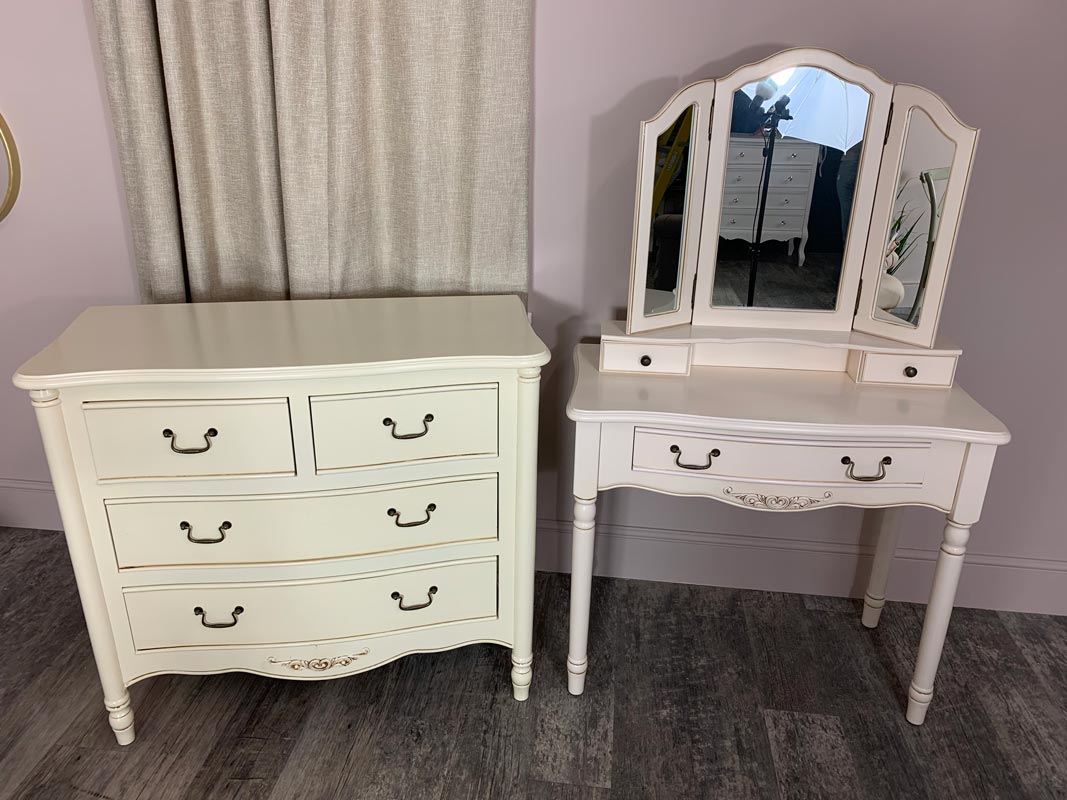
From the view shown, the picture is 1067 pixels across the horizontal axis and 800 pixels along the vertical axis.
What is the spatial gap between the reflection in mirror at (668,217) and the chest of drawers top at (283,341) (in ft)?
1.06

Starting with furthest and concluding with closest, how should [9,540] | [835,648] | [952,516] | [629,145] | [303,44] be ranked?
[9,540], [835,648], [629,145], [303,44], [952,516]

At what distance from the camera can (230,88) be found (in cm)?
189

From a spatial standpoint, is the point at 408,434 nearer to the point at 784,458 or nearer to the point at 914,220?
the point at 784,458

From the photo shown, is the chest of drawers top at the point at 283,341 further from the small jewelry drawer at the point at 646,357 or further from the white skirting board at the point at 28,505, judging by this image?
the white skirting board at the point at 28,505

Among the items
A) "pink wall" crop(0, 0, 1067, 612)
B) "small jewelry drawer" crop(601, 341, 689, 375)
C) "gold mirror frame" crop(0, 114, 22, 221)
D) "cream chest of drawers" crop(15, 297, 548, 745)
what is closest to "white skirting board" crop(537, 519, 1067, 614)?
"pink wall" crop(0, 0, 1067, 612)

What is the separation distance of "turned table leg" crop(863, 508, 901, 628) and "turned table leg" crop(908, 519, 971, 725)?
0.30m

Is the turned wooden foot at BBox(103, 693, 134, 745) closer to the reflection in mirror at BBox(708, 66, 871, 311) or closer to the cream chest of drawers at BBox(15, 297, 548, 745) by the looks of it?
the cream chest of drawers at BBox(15, 297, 548, 745)

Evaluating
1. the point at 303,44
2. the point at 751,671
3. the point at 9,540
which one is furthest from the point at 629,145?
the point at 9,540

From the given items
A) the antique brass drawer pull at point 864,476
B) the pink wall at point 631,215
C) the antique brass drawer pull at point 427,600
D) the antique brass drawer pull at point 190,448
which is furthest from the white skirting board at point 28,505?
the antique brass drawer pull at point 864,476

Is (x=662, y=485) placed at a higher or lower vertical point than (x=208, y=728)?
higher

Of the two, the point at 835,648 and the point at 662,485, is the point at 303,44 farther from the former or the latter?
the point at 835,648

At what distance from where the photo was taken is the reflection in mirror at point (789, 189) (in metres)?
1.70

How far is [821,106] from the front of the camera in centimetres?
170

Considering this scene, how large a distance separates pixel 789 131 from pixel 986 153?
52 centimetres
